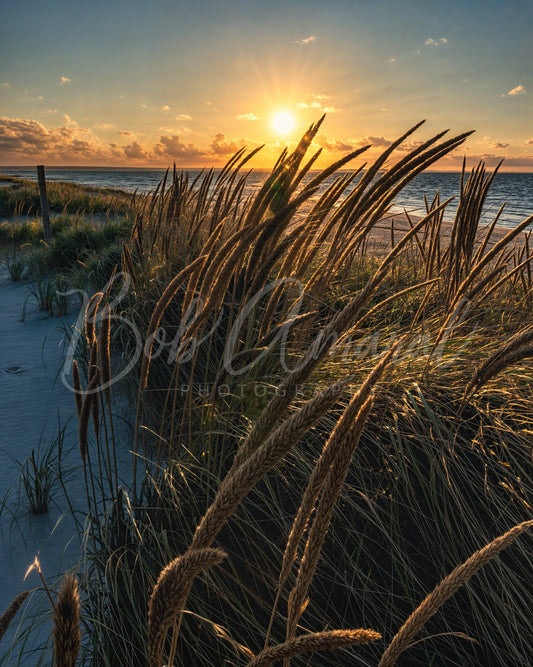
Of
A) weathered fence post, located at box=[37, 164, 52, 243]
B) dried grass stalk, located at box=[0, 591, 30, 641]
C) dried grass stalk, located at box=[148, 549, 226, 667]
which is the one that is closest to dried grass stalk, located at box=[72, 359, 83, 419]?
dried grass stalk, located at box=[0, 591, 30, 641]

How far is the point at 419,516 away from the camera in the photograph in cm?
148

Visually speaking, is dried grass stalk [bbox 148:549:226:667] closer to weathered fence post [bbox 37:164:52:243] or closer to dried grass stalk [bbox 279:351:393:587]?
dried grass stalk [bbox 279:351:393:587]

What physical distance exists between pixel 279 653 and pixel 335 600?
0.93 metres

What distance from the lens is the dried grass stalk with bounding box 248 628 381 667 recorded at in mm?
543

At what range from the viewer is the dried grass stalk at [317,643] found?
543mm

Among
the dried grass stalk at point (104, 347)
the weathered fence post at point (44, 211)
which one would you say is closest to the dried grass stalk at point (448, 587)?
the dried grass stalk at point (104, 347)

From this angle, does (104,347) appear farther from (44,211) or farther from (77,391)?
(44,211)

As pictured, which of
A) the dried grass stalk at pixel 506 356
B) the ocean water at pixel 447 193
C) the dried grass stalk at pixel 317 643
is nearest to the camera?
the dried grass stalk at pixel 317 643

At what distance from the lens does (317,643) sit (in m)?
0.55

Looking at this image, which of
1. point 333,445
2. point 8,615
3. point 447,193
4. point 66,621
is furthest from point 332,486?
point 447,193

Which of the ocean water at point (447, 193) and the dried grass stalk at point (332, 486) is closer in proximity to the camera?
the dried grass stalk at point (332, 486)

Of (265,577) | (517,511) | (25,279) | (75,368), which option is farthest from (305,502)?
(25,279)

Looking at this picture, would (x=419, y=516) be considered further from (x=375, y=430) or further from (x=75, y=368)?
(x=75, y=368)

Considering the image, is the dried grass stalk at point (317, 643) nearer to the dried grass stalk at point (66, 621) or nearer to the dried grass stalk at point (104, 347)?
the dried grass stalk at point (66, 621)
